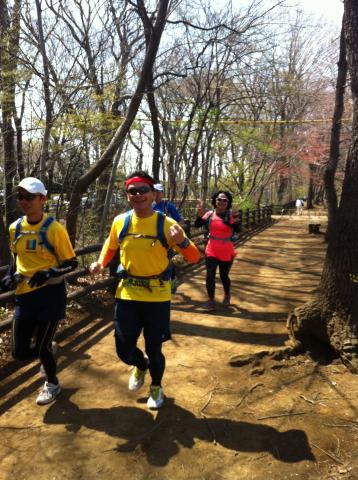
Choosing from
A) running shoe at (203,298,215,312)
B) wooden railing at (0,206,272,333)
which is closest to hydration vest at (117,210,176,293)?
wooden railing at (0,206,272,333)

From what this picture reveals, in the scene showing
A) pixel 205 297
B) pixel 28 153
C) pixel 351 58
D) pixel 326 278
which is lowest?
pixel 205 297

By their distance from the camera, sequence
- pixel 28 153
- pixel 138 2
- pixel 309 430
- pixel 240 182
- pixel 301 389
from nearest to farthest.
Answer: pixel 309 430
pixel 301 389
pixel 28 153
pixel 138 2
pixel 240 182

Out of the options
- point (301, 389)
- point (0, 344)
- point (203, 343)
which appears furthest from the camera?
point (203, 343)

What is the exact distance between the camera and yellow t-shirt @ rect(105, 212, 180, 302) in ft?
10.2

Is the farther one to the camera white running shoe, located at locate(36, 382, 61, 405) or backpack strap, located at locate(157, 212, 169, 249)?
white running shoe, located at locate(36, 382, 61, 405)

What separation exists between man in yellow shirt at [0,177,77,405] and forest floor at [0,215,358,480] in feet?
2.15

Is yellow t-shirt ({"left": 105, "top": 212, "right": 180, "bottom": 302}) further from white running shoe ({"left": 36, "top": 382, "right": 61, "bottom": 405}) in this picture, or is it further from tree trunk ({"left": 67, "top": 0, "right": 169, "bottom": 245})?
tree trunk ({"left": 67, "top": 0, "right": 169, "bottom": 245})

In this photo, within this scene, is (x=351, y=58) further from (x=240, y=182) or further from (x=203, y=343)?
(x=240, y=182)

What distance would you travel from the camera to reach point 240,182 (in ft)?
81.7

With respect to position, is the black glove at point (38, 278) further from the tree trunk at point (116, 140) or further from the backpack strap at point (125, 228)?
the tree trunk at point (116, 140)

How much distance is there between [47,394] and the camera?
137 inches

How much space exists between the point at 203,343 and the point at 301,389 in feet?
5.11

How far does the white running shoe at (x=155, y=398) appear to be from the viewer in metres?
3.33

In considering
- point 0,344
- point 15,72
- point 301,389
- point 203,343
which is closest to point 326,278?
point 301,389
